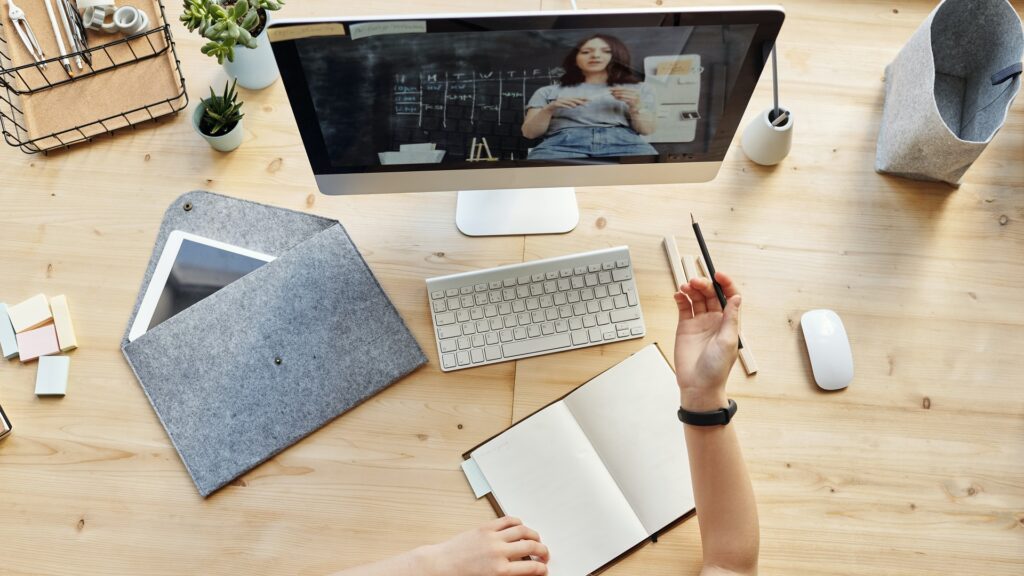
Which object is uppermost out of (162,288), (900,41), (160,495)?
(900,41)

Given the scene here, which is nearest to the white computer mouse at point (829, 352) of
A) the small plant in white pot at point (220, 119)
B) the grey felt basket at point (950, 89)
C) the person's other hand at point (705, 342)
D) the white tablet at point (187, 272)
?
the person's other hand at point (705, 342)

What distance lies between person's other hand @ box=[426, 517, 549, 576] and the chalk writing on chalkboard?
46 centimetres

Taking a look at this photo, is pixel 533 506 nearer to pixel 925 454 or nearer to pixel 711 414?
pixel 711 414

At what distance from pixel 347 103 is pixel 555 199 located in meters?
0.34

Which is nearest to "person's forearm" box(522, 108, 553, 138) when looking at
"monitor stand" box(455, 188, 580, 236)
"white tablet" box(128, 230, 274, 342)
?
"monitor stand" box(455, 188, 580, 236)

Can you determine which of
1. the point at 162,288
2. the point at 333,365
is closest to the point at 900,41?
the point at 333,365

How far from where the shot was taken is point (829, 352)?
0.91 metres

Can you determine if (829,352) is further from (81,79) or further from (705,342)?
(81,79)

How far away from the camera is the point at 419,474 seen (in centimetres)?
87

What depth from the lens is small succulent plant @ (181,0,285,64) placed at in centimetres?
87

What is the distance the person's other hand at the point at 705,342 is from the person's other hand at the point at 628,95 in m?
0.22

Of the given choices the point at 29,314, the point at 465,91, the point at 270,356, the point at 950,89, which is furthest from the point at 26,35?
the point at 950,89

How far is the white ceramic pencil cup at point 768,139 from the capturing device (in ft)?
3.20

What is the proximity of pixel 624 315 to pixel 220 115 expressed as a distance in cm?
61
